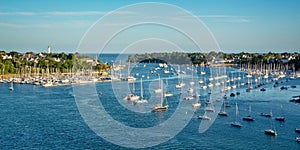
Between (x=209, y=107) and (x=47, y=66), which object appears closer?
(x=209, y=107)

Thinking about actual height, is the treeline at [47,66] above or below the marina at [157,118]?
above

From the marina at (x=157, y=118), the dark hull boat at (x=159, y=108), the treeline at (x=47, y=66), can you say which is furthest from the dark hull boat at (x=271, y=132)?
the treeline at (x=47, y=66)

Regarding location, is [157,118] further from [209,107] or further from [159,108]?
[209,107]

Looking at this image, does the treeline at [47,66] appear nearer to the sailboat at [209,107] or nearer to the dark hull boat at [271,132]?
the sailboat at [209,107]

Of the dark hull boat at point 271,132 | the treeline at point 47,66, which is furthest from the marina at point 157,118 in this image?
the treeline at point 47,66

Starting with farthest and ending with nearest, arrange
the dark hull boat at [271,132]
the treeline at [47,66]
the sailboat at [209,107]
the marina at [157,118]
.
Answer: the treeline at [47,66], the sailboat at [209,107], the dark hull boat at [271,132], the marina at [157,118]

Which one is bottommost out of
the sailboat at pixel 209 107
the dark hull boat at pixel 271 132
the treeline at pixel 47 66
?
the dark hull boat at pixel 271 132

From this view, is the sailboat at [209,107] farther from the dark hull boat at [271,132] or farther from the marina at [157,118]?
the dark hull boat at [271,132]

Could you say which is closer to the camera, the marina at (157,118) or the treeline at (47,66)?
the marina at (157,118)

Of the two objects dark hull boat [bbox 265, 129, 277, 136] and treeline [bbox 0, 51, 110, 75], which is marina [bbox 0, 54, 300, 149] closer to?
dark hull boat [bbox 265, 129, 277, 136]

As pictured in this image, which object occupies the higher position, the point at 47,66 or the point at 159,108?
the point at 47,66

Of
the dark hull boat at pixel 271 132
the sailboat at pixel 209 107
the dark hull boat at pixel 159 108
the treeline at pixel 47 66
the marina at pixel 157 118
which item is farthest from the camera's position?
the treeline at pixel 47 66

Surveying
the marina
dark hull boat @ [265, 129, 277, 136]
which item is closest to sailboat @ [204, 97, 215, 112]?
the marina

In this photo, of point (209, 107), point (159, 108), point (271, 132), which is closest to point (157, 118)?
point (159, 108)
